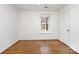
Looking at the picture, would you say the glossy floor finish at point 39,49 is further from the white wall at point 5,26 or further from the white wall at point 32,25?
the white wall at point 32,25

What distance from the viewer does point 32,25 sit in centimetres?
711

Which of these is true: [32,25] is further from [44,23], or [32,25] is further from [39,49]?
[39,49]

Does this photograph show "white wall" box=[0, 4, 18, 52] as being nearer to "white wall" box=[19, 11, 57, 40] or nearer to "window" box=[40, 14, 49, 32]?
"white wall" box=[19, 11, 57, 40]

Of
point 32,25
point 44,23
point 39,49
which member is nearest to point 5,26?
point 39,49

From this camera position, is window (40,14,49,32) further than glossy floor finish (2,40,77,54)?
Yes

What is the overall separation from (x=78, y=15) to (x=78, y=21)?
20 cm

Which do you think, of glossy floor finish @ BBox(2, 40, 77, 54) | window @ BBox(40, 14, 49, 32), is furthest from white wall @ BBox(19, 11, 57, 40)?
glossy floor finish @ BBox(2, 40, 77, 54)

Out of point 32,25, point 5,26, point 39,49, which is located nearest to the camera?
point 5,26

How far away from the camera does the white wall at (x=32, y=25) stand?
708 centimetres

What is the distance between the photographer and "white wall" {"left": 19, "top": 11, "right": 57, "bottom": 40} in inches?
279

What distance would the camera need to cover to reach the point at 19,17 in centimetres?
700
